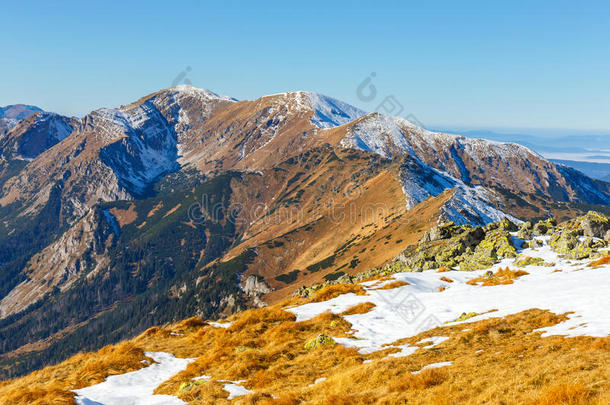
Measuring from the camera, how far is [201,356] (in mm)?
25844

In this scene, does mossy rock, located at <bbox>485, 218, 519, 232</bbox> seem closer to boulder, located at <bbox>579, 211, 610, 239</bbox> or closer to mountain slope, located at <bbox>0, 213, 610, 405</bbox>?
boulder, located at <bbox>579, 211, 610, 239</bbox>

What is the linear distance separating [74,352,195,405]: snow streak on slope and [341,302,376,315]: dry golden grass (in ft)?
45.2

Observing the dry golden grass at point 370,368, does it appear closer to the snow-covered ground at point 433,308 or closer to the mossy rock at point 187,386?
the mossy rock at point 187,386

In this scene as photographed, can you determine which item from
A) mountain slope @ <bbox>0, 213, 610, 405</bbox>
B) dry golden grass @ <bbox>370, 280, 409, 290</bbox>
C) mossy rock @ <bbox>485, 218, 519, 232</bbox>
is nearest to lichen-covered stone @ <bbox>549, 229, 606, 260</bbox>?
mountain slope @ <bbox>0, 213, 610, 405</bbox>

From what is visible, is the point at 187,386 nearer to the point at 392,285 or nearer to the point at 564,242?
the point at 392,285

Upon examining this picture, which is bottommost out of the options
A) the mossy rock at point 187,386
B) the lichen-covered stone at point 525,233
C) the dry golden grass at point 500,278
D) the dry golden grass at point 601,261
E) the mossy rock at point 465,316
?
the dry golden grass at point 500,278

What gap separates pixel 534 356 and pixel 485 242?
39.4 meters

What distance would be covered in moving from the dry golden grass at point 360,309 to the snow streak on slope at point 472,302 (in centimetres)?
51

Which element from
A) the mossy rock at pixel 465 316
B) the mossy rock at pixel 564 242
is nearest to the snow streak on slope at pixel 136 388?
the mossy rock at pixel 465 316

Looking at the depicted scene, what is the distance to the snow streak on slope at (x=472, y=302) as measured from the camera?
24203 millimetres

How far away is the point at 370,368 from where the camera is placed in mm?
18203

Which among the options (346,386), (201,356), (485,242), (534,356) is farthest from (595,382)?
(485,242)

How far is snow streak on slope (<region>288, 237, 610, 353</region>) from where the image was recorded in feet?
79.4

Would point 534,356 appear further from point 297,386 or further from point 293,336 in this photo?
point 293,336
